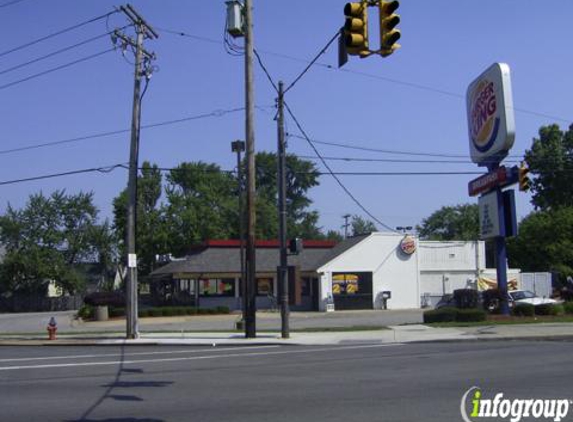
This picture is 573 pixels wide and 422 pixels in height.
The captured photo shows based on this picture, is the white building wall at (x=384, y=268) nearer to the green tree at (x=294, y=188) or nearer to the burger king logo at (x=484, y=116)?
the burger king logo at (x=484, y=116)

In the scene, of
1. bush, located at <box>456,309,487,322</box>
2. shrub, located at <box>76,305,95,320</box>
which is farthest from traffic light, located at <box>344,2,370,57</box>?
shrub, located at <box>76,305,95,320</box>

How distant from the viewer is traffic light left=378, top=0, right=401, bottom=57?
1169 cm

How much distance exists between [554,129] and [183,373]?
212 feet

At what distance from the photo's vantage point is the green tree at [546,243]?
5762 centimetres

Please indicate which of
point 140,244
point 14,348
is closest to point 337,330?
point 14,348

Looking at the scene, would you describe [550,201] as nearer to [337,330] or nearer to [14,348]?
[337,330]

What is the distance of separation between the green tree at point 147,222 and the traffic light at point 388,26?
50.5m

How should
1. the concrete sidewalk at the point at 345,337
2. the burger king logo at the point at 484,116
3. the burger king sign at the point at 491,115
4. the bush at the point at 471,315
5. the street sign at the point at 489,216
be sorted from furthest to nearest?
1. the street sign at the point at 489,216
2. the burger king logo at the point at 484,116
3. the burger king sign at the point at 491,115
4. the bush at the point at 471,315
5. the concrete sidewalk at the point at 345,337

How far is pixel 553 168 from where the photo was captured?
69562 mm

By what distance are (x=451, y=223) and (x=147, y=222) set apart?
48.6 m

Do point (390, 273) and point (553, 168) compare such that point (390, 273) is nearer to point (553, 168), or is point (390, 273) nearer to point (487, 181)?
point (487, 181)

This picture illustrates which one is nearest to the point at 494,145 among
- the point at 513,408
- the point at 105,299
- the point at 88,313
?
the point at 513,408

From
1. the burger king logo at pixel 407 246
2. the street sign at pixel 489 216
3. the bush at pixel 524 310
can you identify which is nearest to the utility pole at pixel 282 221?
the street sign at pixel 489 216

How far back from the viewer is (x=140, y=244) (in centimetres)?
6359
